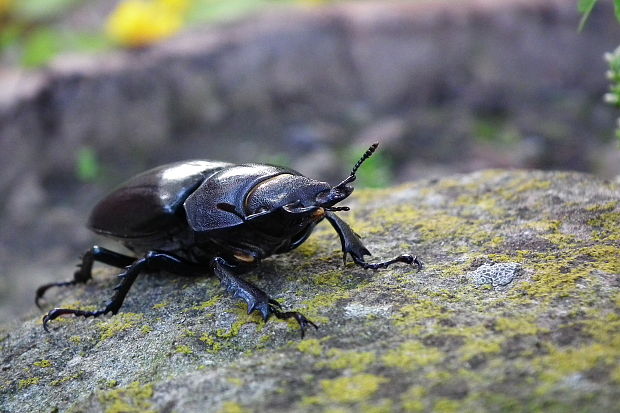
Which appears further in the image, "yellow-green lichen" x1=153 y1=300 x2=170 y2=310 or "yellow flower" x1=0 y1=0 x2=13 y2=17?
"yellow flower" x1=0 y1=0 x2=13 y2=17

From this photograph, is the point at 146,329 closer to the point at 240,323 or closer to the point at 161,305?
the point at 161,305

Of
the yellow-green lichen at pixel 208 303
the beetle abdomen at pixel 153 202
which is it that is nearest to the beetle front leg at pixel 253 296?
the yellow-green lichen at pixel 208 303


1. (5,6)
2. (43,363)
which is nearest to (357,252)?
(43,363)

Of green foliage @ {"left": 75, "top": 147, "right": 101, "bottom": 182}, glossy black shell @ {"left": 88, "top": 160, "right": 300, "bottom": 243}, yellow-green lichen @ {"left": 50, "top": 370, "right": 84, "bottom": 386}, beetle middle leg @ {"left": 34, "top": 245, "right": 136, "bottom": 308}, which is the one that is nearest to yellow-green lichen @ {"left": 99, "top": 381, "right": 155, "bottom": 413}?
yellow-green lichen @ {"left": 50, "top": 370, "right": 84, "bottom": 386}

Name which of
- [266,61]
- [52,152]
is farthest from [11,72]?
[266,61]

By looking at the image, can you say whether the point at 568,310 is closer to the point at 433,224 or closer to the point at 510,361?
the point at 510,361

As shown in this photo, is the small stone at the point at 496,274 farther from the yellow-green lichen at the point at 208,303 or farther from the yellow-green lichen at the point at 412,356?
the yellow-green lichen at the point at 208,303

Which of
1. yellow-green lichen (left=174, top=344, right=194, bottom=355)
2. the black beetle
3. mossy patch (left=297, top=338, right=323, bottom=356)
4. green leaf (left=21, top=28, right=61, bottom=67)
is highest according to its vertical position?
green leaf (left=21, top=28, right=61, bottom=67)

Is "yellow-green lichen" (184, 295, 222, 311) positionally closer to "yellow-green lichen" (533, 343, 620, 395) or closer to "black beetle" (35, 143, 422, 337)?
"black beetle" (35, 143, 422, 337)
